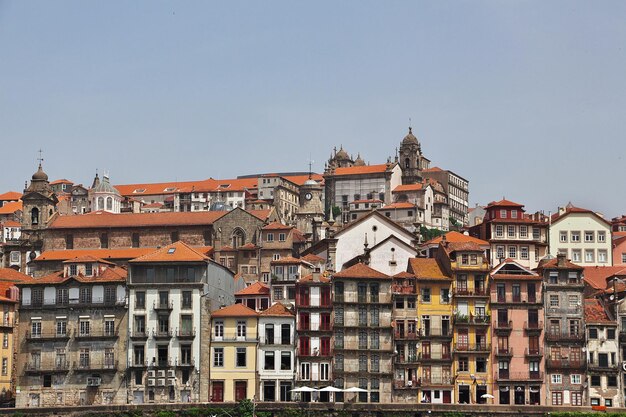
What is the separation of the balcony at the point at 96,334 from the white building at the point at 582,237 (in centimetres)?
5239

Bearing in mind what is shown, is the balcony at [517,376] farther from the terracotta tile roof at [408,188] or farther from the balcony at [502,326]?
the terracotta tile roof at [408,188]

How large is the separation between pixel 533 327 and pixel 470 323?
515 cm

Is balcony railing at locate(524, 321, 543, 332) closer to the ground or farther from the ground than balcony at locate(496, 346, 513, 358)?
farther from the ground

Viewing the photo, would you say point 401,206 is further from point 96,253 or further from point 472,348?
point 472,348

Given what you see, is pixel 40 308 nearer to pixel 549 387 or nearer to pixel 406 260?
pixel 406 260

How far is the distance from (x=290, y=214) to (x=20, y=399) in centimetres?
10371

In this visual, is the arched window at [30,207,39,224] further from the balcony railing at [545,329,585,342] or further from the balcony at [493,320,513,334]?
the balcony railing at [545,329,585,342]

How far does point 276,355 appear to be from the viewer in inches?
3819

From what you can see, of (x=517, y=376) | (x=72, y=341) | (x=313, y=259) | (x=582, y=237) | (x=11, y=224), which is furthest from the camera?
(x=11, y=224)

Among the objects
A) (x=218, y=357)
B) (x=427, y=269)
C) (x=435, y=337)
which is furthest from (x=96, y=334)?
(x=427, y=269)

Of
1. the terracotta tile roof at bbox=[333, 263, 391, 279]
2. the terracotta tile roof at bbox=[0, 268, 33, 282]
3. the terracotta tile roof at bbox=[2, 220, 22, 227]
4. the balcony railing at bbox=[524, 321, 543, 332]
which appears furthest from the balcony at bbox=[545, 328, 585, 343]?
the terracotta tile roof at bbox=[2, 220, 22, 227]

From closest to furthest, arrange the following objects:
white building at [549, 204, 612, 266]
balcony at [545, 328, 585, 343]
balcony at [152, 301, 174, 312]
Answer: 1. balcony at [152, 301, 174, 312]
2. balcony at [545, 328, 585, 343]
3. white building at [549, 204, 612, 266]

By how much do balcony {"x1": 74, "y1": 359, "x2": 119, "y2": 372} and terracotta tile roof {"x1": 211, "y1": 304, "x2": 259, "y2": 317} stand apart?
9.08m

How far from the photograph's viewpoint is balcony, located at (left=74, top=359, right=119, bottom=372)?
96.6 meters
